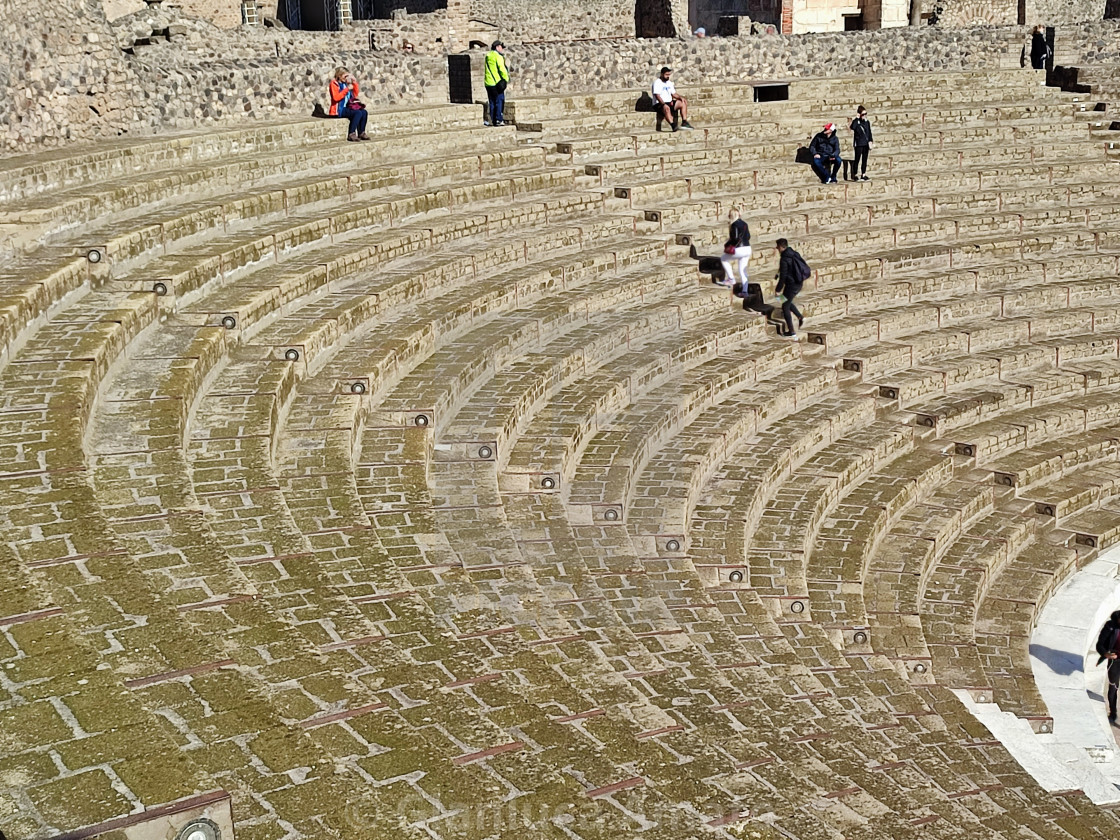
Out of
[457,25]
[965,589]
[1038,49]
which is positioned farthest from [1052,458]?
[457,25]

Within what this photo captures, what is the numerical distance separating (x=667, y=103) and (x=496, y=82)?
2489 mm

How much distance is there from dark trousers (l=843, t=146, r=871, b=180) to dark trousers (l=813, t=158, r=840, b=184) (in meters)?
→ 0.37

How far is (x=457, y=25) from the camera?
82.4 feet

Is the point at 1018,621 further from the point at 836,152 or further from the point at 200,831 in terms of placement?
the point at 200,831

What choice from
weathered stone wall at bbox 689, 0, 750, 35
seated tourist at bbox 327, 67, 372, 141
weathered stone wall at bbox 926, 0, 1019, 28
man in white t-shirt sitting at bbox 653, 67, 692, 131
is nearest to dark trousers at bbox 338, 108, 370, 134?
seated tourist at bbox 327, 67, 372, 141

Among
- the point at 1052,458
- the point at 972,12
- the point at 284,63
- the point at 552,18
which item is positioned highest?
the point at 552,18

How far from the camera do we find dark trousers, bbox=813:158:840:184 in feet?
58.9

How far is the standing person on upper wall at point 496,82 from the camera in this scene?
56.9ft

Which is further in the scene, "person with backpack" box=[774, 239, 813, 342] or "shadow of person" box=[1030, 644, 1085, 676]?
"person with backpack" box=[774, 239, 813, 342]

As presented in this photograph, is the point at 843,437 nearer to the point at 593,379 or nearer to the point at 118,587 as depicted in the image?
the point at 593,379

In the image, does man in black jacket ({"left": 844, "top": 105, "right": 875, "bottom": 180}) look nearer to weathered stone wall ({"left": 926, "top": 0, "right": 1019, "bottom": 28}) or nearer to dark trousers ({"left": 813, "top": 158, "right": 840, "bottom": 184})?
dark trousers ({"left": 813, "top": 158, "right": 840, "bottom": 184})

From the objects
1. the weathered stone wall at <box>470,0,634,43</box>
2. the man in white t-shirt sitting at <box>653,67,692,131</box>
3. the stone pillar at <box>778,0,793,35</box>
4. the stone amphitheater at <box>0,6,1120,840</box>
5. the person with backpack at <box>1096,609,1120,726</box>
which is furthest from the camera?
the stone pillar at <box>778,0,793,35</box>

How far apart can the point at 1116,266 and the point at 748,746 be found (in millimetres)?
13564

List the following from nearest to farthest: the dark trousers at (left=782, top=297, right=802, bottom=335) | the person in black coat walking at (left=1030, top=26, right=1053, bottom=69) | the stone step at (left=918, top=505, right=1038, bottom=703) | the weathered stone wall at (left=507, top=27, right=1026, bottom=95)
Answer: the stone step at (left=918, top=505, right=1038, bottom=703) → the dark trousers at (left=782, top=297, right=802, bottom=335) → the weathered stone wall at (left=507, top=27, right=1026, bottom=95) → the person in black coat walking at (left=1030, top=26, right=1053, bottom=69)
